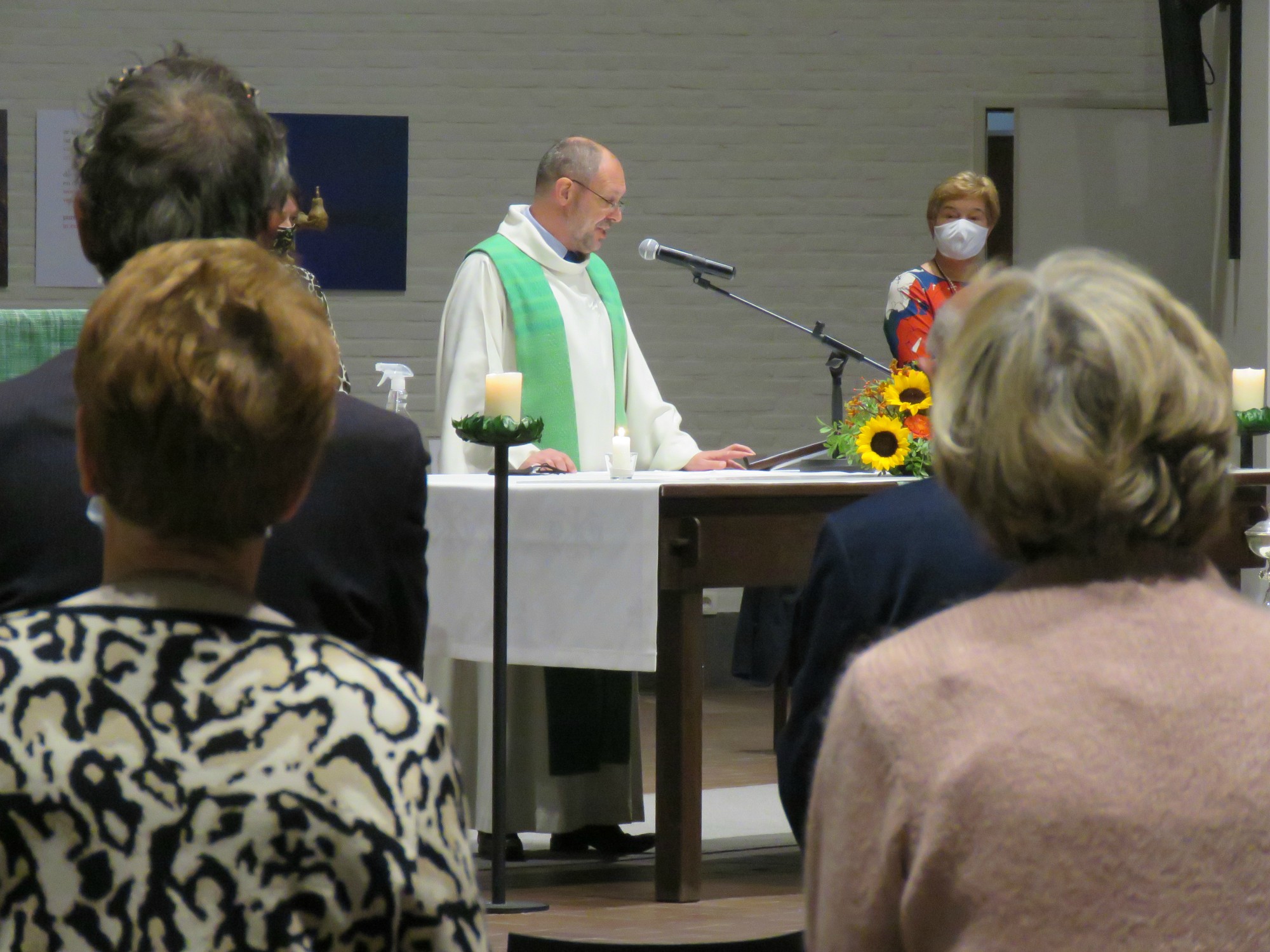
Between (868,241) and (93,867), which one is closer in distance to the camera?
(93,867)

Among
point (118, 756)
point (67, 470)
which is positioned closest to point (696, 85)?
point (67, 470)

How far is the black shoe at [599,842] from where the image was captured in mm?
4262

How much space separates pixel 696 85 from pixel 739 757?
337cm

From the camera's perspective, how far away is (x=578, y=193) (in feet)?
15.7

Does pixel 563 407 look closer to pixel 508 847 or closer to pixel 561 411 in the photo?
pixel 561 411

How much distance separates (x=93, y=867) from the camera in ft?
3.38

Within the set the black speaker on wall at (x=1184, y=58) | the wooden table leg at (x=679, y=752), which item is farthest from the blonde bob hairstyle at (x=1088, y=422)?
the black speaker on wall at (x=1184, y=58)

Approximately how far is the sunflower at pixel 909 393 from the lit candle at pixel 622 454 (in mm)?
607

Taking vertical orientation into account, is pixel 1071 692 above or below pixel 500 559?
above

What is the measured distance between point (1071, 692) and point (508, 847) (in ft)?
10.9

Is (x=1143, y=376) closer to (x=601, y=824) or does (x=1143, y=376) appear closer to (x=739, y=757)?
(x=601, y=824)

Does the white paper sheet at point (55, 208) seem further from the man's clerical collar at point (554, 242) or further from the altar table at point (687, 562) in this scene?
the altar table at point (687, 562)

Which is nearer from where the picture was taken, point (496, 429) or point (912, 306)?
point (496, 429)

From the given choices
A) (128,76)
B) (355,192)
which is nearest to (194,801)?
(128,76)
